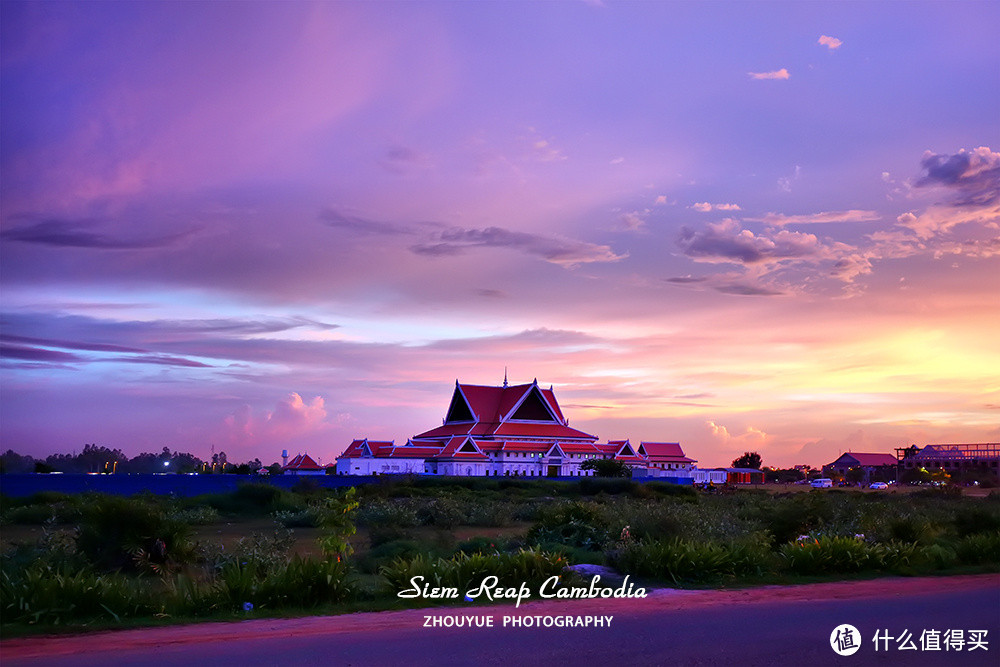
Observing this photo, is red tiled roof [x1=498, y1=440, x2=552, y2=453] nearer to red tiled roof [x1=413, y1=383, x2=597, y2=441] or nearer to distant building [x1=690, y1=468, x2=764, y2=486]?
red tiled roof [x1=413, y1=383, x2=597, y2=441]

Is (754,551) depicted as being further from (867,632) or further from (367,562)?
(367,562)

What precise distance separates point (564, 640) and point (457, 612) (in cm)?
185

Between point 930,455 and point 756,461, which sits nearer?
point 930,455

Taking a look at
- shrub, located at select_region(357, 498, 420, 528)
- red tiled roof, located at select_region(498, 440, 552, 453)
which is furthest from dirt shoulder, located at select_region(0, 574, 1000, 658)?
red tiled roof, located at select_region(498, 440, 552, 453)

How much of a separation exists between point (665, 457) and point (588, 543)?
5956 cm

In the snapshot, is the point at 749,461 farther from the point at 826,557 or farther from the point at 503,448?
the point at 826,557

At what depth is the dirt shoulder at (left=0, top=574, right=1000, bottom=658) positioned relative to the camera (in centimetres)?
877

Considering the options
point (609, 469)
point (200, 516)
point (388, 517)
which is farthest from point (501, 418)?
point (388, 517)

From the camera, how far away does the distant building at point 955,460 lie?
9169cm

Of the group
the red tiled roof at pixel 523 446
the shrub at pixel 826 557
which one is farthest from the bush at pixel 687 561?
the red tiled roof at pixel 523 446

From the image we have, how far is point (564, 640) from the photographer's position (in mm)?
9219

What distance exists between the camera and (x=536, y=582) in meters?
12.2

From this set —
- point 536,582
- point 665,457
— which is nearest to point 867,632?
point 536,582

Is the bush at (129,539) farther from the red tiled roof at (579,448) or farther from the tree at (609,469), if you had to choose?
the red tiled roof at (579,448)
